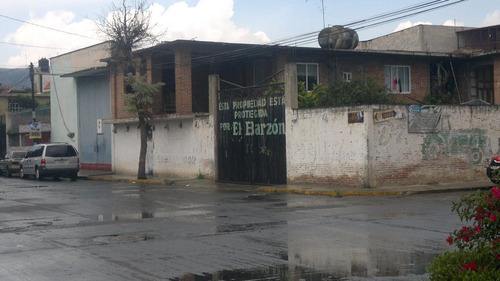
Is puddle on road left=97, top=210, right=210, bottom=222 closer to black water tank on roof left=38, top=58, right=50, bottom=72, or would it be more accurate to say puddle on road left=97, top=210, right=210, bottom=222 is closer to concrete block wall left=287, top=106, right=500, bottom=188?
concrete block wall left=287, top=106, right=500, bottom=188

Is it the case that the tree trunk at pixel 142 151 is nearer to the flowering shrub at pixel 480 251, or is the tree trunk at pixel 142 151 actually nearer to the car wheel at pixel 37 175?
the car wheel at pixel 37 175

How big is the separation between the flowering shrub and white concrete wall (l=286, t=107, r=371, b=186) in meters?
17.1

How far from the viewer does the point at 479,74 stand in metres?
39.4

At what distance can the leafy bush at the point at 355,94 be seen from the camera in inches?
1166

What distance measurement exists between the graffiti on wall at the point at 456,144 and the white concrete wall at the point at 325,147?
106 inches

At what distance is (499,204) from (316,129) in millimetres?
19368

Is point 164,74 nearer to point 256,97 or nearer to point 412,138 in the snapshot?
point 256,97

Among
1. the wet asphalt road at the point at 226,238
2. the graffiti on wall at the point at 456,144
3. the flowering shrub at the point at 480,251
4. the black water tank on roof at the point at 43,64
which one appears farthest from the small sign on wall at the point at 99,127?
the black water tank on roof at the point at 43,64

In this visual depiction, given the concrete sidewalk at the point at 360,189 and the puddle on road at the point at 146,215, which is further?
the concrete sidewalk at the point at 360,189

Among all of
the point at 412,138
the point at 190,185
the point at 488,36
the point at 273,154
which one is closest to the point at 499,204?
the point at 412,138

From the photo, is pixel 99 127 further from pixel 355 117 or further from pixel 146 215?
pixel 146 215

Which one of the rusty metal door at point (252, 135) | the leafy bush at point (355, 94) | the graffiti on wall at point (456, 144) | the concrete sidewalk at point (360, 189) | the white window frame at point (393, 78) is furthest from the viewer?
the white window frame at point (393, 78)

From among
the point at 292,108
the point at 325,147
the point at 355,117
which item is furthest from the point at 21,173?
the point at 355,117

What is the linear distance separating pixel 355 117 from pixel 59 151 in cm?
1841
